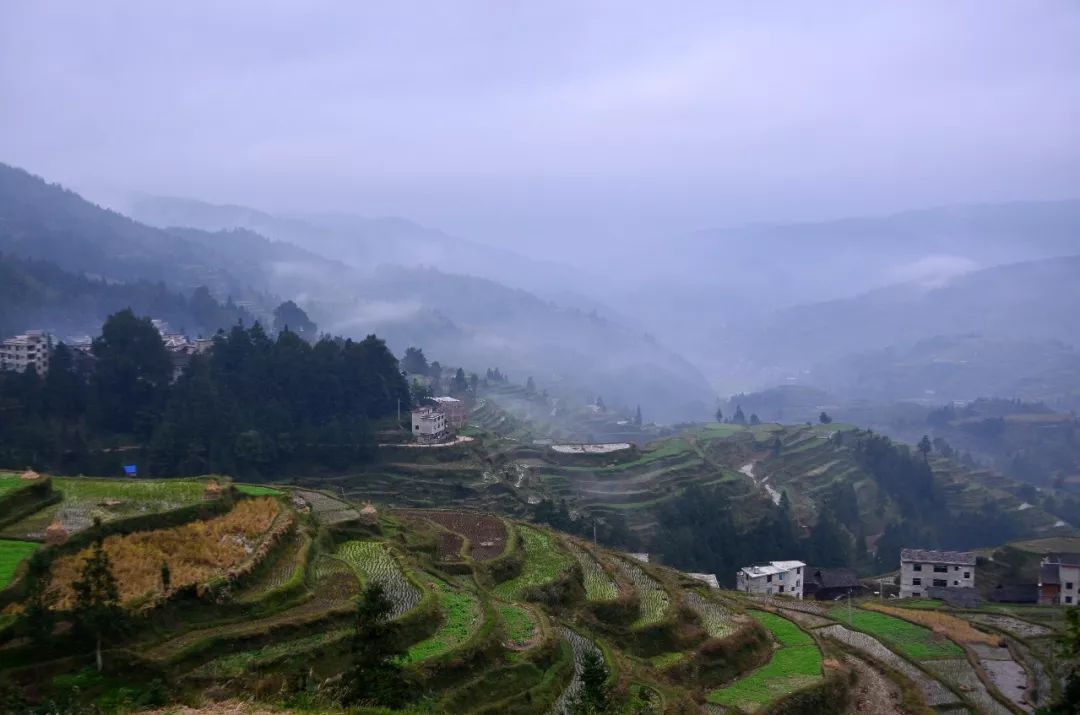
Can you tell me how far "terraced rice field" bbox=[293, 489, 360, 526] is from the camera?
22375 millimetres

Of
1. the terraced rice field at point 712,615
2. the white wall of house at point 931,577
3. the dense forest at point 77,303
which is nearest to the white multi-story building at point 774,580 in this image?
the white wall of house at point 931,577

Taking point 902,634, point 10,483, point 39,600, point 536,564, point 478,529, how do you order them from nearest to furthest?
point 39,600
point 10,483
point 536,564
point 902,634
point 478,529

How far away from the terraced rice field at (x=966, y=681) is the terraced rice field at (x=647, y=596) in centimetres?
652

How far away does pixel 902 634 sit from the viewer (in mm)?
24938

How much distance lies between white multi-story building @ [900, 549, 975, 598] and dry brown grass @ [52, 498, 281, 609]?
2788 cm

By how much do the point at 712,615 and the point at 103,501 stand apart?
13.9 meters

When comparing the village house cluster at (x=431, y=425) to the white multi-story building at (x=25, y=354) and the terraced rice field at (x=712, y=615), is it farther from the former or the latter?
the terraced rice field at (x=712, y=615)

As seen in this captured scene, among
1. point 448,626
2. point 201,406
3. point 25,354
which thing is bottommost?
point 448,626

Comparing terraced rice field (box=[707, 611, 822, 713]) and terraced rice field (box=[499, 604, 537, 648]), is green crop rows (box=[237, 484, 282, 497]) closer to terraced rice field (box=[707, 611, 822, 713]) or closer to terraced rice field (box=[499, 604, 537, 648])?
terraced rice field (box=[499, 604, 537, 648])

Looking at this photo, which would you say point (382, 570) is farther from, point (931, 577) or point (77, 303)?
point (77, 303)

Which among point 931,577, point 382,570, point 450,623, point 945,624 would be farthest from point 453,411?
point 450,623

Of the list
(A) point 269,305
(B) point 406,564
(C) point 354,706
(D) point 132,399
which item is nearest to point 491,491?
(D) point 132,399

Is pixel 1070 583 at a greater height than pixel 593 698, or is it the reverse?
pixel 593 698

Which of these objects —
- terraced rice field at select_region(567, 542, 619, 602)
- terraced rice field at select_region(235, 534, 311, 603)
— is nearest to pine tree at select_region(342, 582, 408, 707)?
terraced rice field at select_region(235, 534, 311, 603)
